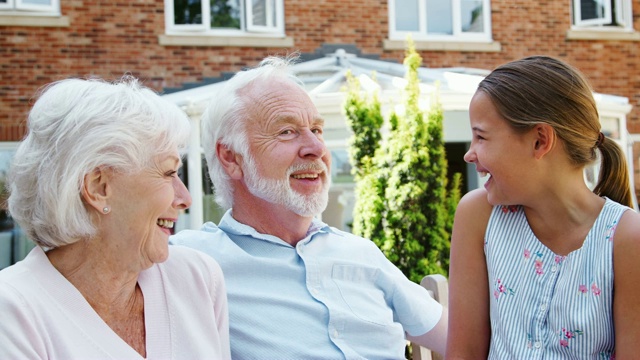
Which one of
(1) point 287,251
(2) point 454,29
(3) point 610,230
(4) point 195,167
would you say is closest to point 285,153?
(1) point 287,251

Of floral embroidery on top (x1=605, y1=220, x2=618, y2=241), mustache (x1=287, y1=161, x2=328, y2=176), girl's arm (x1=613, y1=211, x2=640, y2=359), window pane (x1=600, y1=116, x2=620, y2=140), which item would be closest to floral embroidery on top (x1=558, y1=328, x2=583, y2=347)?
girl's arm (x1=613, y1=211, x2=640, y2=359)

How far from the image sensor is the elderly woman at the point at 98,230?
184 centimetres

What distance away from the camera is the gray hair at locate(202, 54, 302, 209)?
2695 mm

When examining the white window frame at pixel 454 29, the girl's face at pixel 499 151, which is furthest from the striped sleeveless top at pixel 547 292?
the white window frame at pixel 454 29

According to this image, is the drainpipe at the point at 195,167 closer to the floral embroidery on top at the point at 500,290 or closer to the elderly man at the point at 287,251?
the elderly man at the point at 287,251

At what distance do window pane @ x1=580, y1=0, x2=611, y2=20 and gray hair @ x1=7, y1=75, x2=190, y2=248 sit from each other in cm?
1050

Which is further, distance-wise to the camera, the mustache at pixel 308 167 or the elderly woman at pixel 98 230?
the mustache at pixel 308 167

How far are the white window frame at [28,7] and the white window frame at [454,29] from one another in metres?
4.44

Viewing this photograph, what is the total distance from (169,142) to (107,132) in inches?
8.2

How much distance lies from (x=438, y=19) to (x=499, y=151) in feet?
29.5

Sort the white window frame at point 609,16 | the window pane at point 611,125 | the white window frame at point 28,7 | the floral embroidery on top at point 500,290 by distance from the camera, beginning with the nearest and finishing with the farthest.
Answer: the floral embroidery on top at point 500,290 < the window pane at point 611,125 < the white window frame at point 28,7 < the white window frame at point 609,16

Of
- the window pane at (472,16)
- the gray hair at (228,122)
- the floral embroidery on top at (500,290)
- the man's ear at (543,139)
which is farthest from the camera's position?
the window pane at (472,16)

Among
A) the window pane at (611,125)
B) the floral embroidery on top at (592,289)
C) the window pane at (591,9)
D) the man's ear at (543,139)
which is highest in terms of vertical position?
the window pane at (591,9)

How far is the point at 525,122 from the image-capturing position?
6.40 ft
